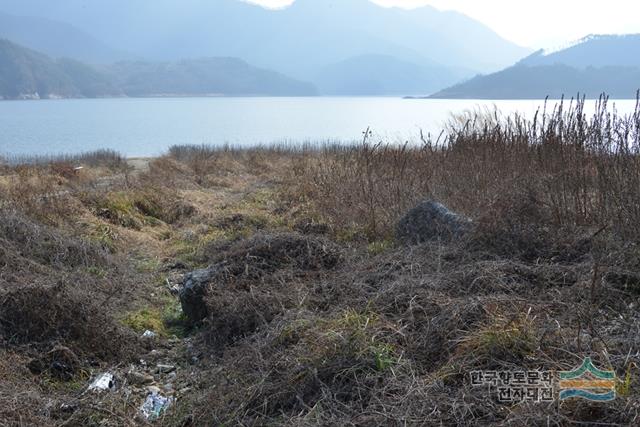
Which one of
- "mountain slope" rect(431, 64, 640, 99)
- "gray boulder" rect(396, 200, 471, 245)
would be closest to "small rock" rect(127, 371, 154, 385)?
"gray boulder" rect(396, 200, 471, 245)

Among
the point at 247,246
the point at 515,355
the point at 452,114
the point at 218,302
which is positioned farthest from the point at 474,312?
the point at 452,114

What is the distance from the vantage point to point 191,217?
996cm

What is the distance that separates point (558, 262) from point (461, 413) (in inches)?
97.8

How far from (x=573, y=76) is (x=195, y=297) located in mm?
99514

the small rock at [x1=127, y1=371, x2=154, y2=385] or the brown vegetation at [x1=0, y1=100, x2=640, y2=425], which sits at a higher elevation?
the brown vegetation at [x1=0, y1=100, x2=640, y2=425]

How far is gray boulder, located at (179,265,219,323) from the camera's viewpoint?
4.83m

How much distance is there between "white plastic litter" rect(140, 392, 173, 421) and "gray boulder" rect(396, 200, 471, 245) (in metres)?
2.97

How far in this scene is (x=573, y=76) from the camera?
91375 mm

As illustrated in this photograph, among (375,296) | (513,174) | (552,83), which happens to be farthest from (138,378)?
(552,83)

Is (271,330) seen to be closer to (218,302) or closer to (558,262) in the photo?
(218,302)

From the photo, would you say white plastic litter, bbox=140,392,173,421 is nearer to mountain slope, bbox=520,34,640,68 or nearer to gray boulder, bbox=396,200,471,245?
gray boulder, bbox=396,200,471,245

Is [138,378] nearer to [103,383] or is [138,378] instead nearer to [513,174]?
[103,383]

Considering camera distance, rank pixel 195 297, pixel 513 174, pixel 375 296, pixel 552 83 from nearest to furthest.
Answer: pixel 375 296 → pixel 195 297 → pixel 513 174 → pixel 552 83

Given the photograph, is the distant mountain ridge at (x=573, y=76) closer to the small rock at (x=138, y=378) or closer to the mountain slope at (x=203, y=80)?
the mountain slope at (x=203, y=80)
